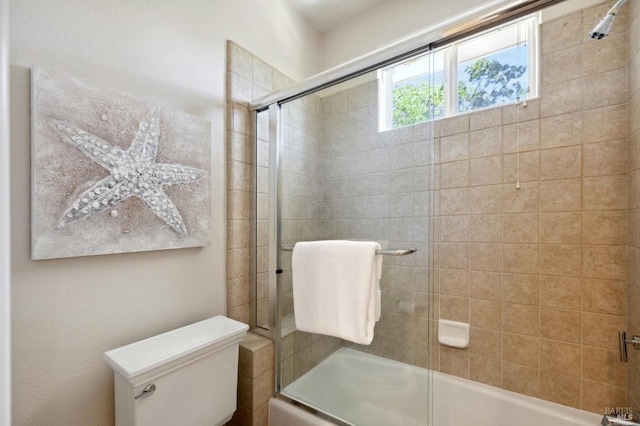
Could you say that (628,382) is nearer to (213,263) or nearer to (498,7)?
(498,7)

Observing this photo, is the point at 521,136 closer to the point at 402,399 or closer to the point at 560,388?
the point at 560,388

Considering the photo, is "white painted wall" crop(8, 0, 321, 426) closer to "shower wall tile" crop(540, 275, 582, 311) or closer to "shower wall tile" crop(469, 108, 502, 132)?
"shower wall tile" crop(469, 108, 502, 132)

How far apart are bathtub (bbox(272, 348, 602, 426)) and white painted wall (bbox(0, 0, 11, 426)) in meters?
1.13

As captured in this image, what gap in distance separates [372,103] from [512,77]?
0.91 m

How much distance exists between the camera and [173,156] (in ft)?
4.07

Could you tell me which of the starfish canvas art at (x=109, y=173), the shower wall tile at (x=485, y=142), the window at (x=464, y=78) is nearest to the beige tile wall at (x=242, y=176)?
the starfish canvas art at (x=109, y=173)

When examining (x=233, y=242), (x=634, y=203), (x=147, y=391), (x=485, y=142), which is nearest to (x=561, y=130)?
(x=485, y=142)

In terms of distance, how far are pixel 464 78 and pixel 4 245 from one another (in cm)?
216

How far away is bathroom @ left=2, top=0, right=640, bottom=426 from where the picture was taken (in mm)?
921

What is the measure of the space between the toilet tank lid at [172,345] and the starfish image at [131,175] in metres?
0.45

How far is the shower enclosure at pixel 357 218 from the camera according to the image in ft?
3.98

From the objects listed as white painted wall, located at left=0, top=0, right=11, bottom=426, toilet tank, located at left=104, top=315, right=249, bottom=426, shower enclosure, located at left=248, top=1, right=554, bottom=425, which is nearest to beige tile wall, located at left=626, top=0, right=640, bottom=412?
shower enclosure, located at left=248, top=1, right=554, bottom=425

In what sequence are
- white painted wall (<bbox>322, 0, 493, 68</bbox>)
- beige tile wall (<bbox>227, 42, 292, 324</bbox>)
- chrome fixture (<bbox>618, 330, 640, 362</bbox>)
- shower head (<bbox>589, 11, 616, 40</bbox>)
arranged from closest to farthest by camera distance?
1. shower head (<bbox>589, 11, 616, 40</bbox>)
2. chrome fixture (<bbox>618, 330, 640, 362</bbox>)
3. beige tile wall (<bbox>227, 42, 292, 324</bbox>)
4. white painted wall (<bbox>322, 0, 493, 68</bbox>)

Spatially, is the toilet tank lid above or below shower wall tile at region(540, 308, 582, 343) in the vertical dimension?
above
